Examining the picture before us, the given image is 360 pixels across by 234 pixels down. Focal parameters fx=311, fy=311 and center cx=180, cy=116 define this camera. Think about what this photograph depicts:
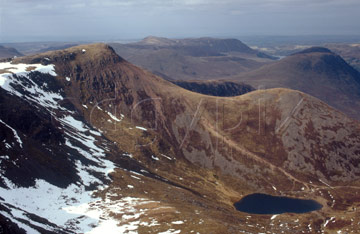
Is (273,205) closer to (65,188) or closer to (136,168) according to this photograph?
(136,168)

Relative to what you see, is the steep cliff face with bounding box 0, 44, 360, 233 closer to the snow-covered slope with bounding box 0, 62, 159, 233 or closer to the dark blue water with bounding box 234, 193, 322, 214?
the snow-covered slope with bounding box 0, 62, 159, 233

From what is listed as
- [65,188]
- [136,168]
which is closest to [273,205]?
[136,168]

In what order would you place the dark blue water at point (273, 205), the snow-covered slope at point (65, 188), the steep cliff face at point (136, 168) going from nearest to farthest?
the snow-covered slope at point (65, 188) < the steep cliff face at point (136, 168) < the dark blue water at point (273, 205)

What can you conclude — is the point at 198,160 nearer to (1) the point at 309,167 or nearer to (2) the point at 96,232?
(1) the point at 309,167

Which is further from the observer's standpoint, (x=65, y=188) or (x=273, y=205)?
(x=273, y=205)

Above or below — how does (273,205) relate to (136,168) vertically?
below

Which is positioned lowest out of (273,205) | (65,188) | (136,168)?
(273,205)

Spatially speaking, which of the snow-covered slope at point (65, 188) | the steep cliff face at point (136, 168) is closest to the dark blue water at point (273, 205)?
the steep cliff face at point (136, 168)

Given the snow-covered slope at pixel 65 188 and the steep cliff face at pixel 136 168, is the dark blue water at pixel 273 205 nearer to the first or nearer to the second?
the steep cliff face at pixel 136 168
